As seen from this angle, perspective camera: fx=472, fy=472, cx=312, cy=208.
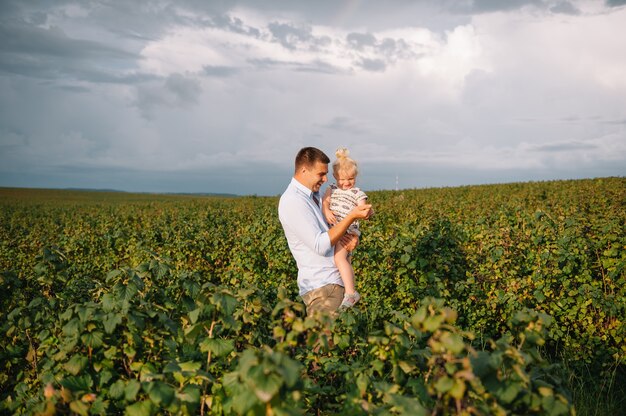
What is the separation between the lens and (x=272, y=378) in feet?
6.02

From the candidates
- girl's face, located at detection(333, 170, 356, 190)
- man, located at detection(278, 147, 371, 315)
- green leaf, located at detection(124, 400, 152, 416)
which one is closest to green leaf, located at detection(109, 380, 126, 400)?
green leaf, located at detection(124, 400, 152, 416)

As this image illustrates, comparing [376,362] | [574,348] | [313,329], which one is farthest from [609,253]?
[313,329]

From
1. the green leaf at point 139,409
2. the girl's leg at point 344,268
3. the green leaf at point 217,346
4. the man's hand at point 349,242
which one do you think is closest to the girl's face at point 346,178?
the man's hand at point 349,242

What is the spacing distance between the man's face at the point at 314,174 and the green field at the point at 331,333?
0.98 m

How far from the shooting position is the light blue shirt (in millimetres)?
3803

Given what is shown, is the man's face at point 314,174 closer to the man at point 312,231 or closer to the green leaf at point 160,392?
the man at point 312,231

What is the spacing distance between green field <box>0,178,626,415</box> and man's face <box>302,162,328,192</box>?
A: 3.20 feet

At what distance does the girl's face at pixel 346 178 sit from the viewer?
521 centimetres

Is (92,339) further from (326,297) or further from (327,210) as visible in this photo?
(327,210)

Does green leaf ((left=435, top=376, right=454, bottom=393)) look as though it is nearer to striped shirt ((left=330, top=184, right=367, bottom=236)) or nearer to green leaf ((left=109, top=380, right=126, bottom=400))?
green leaf ((left=109, top=380, right=126, bottom=400))

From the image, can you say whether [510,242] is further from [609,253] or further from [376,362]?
[376,362]

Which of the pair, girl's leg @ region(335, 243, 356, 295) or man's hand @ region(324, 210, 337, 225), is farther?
man's hand @ region(324, 210, 337, 225)

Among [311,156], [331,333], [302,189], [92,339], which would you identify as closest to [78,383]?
[92,339]

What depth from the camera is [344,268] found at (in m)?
4.49
